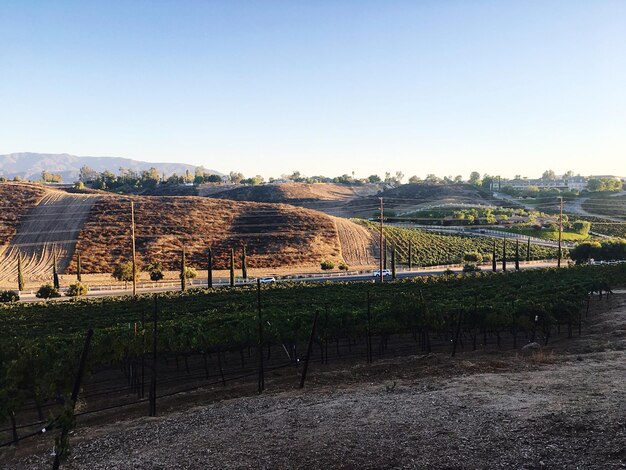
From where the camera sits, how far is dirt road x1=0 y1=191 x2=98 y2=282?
96269mm

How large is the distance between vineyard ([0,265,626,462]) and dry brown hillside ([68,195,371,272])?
182 ft

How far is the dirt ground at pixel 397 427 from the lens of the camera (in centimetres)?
1377

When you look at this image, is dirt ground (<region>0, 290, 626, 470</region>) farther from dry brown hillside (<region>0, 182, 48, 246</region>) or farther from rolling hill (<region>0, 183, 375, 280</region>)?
dry brown hillside (<region>0, 182, 48, 246</region>)

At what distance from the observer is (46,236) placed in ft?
362

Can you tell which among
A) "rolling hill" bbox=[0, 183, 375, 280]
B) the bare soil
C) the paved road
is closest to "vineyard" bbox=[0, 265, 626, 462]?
the paved road

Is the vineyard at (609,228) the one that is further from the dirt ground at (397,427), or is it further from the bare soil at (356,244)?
the dirt ground at (397,427)

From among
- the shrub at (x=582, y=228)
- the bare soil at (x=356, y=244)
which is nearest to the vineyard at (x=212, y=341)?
the bare soil at (x=356, y=244)

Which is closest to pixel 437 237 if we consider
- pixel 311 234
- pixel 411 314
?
pixel 311 234

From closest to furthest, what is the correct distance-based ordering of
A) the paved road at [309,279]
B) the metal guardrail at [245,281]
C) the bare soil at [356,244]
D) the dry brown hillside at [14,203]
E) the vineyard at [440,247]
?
1. the paved road at [309,279]
2. the metal guardrail at [245,281]
3. the vineyard at [440,247]
4. the bare soil at [356,244]
5. the dry brown hillside at [14,203]

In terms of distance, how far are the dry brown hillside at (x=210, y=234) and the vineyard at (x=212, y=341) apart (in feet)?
182

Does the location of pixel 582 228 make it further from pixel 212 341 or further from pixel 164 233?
pixel 212 341

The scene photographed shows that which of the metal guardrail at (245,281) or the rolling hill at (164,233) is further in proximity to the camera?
the rolling hill at (164,233)

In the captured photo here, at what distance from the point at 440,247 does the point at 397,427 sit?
10478 centimetres

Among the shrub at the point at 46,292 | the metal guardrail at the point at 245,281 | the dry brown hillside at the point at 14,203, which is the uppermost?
the dry brown hillside at the point at 14,203
